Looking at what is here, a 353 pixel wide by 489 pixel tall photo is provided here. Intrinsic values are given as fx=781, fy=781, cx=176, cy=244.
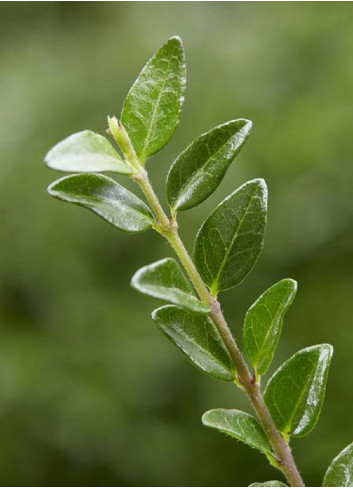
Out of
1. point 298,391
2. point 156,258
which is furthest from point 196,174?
point 156,258

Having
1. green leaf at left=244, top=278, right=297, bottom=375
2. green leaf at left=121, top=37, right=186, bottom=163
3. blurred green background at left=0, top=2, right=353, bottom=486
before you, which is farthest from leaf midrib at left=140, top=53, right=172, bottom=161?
blurred green background at left=0, top=2, right=353, bottom=486

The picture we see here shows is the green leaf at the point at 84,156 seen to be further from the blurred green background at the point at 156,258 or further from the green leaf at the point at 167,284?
the blurred green background at the point at 156,258

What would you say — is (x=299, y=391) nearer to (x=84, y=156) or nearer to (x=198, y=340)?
(x=198, y=340)

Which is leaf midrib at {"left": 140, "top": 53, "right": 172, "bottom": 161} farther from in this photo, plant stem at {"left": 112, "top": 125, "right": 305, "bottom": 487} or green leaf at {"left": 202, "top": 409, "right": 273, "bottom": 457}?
green leaf at {"left": 202, "top": 409, "right": 273, "bottom": 457}

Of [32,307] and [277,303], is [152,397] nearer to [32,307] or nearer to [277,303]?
[32,307]

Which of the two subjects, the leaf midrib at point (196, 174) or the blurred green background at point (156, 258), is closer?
the leaf midrib at point (196, 174)

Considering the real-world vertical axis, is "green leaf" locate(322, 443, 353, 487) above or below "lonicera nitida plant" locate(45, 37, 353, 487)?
below

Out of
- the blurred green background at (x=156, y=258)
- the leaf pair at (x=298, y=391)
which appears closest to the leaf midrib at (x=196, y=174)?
the leaf pair at (x=298, y=391)
